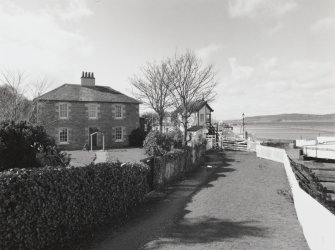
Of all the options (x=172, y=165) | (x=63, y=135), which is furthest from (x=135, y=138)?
(x=172, y=165)

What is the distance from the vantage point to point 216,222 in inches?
399

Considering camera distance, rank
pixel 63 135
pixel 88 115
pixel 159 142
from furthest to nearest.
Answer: pixel 88 115 < pixel 63 135 < pixel 159 142

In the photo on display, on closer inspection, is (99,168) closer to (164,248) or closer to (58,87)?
(164,248)

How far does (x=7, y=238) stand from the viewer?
254 inches

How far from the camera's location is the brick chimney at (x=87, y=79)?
1560 inches

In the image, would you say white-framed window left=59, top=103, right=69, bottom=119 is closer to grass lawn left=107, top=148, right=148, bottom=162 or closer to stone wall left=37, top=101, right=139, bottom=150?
stone wall left=37, top=101, right=139, bottom=150

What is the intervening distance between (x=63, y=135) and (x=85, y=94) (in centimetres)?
643

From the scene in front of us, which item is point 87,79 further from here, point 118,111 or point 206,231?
point 206,231

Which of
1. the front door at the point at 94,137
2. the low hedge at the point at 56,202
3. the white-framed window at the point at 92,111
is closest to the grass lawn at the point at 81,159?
the front door at the point at 94,137

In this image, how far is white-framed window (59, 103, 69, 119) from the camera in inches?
1403

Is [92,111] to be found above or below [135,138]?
above

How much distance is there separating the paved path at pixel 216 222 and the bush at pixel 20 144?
Answer: 547 cm

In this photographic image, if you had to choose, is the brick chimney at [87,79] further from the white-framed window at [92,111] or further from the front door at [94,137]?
the front door at [94,137]

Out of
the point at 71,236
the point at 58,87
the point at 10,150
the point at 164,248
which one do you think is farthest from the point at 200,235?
the point at 58,87
